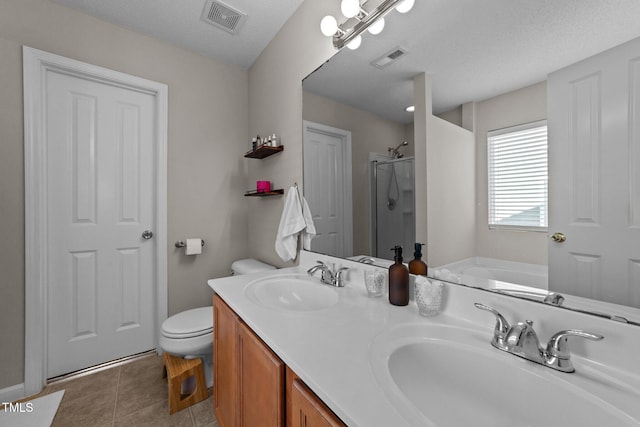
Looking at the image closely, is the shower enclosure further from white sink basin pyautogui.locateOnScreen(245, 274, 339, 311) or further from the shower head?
white sink basin pyautogui.locateOnScreen(245, 274, 339, 311)

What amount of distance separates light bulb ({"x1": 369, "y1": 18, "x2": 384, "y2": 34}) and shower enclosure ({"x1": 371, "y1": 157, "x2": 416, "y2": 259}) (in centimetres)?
57

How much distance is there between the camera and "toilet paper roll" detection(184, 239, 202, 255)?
2104mm

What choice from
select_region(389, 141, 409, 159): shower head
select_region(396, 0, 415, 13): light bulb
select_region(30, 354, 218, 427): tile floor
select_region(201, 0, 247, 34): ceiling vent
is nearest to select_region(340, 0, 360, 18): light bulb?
select_region(396, 0, 415, 13): light bulb

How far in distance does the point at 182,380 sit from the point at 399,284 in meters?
1.44

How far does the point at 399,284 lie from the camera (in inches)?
37.5

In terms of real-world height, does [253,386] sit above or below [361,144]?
below

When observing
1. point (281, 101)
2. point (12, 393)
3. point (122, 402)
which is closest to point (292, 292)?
point (122, 402)

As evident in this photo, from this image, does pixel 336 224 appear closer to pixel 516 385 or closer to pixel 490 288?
pixel 490 288

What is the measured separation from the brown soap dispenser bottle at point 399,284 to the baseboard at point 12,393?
7.43 feet

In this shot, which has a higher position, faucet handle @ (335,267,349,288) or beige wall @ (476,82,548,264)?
beige wall @ (476,82,548,264)

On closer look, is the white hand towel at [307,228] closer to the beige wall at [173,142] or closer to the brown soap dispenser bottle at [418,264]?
the brown soap dispenser bottle at [418,264]

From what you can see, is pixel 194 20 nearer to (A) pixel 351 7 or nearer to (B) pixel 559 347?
(A) pixel 351 7

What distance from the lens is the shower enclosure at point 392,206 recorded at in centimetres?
105

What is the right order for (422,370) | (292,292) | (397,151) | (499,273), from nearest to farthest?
(422,370) < (499,273) < (397,151) < (292,292)
